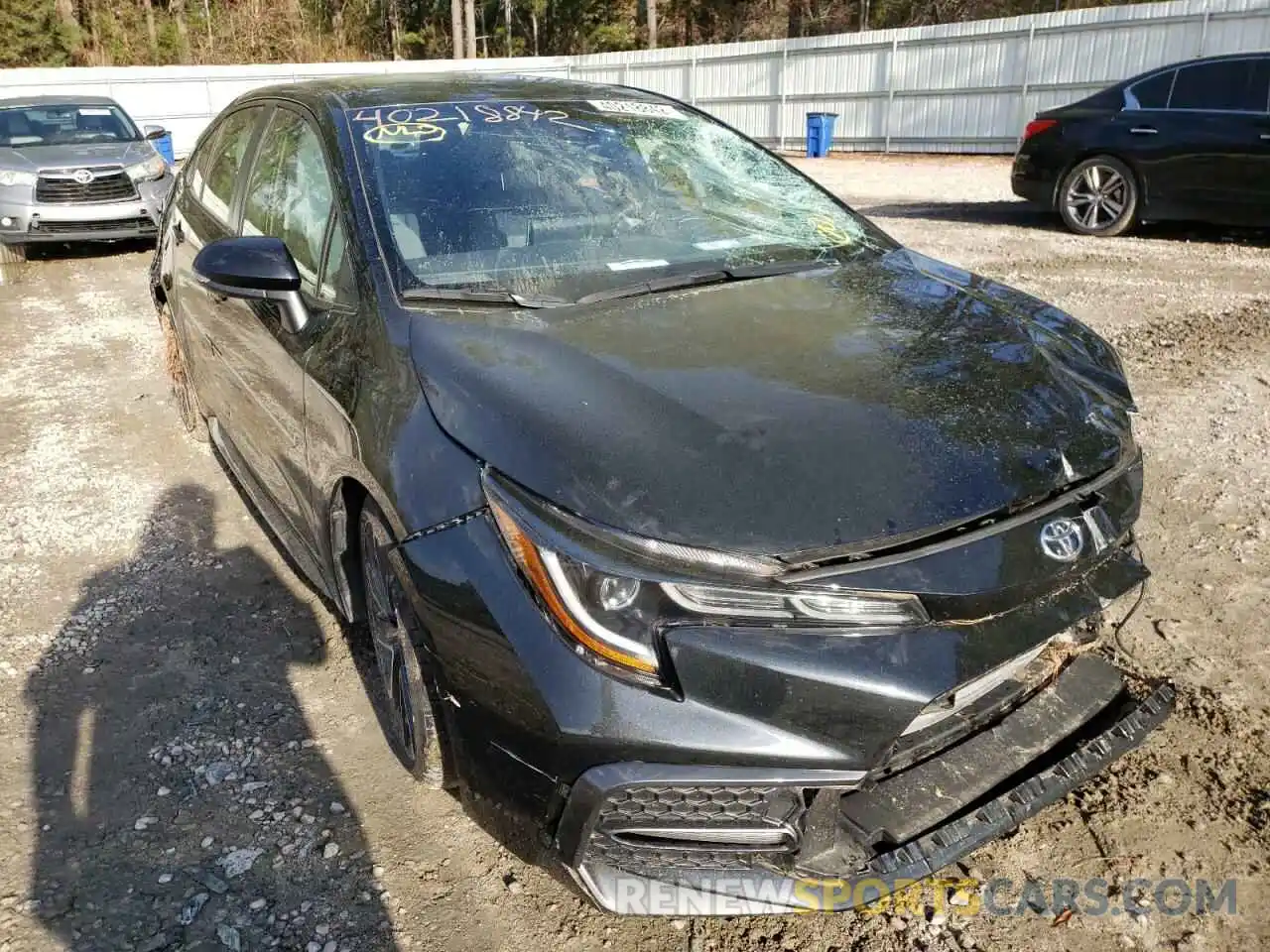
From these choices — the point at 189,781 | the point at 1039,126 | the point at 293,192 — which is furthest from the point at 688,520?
the point at 1039,126

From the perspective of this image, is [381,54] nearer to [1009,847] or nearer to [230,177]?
[230,177]

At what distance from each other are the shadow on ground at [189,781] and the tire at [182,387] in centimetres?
135

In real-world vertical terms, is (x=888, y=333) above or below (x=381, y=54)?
below

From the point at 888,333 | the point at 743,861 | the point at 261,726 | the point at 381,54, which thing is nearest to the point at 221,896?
the point at 261,726

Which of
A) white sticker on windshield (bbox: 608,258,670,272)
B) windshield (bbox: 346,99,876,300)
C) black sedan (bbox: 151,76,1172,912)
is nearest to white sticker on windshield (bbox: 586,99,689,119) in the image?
windshield (bbox: 346,99,876,300)

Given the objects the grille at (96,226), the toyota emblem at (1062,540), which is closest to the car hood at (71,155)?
the grille at (96,226)

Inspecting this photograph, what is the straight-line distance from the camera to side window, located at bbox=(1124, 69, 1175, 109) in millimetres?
9125

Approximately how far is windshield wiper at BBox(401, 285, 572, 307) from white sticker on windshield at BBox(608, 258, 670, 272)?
0.28 metres

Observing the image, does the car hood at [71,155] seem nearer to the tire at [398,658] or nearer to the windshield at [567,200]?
the windshield at [567,200]

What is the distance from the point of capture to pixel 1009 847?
7.59 ft

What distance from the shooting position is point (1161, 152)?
8.88m

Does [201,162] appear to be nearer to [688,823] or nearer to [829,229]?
[829,229]

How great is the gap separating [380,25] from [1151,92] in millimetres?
44209

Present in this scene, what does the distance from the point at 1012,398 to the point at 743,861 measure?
1159mm
